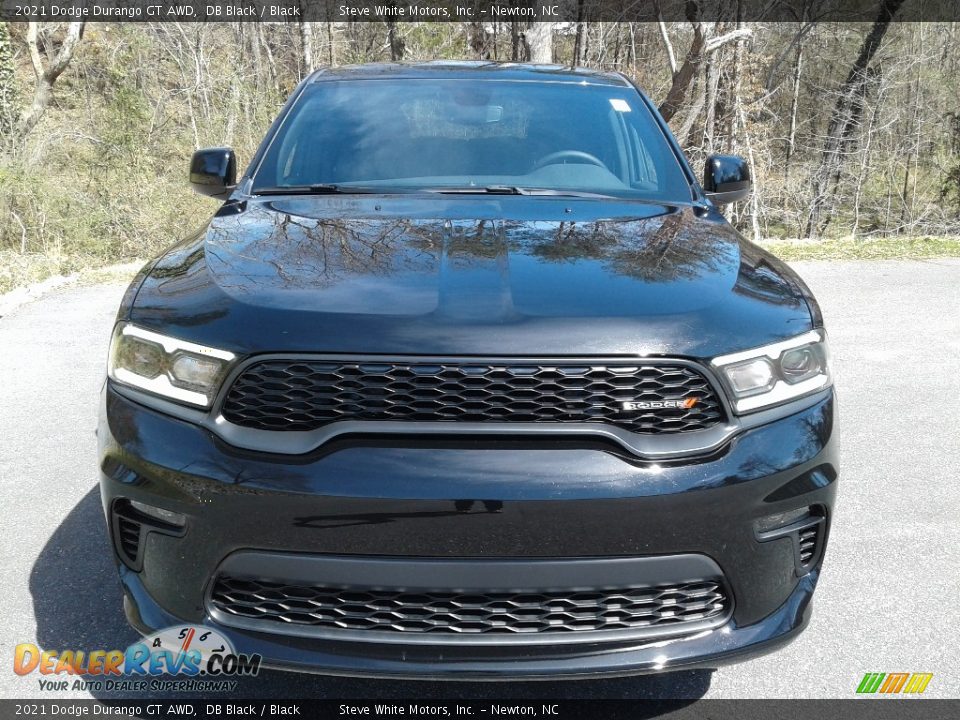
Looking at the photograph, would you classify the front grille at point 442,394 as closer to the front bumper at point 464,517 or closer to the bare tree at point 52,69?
the front bumper at point 464,517

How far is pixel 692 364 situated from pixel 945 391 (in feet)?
13.0

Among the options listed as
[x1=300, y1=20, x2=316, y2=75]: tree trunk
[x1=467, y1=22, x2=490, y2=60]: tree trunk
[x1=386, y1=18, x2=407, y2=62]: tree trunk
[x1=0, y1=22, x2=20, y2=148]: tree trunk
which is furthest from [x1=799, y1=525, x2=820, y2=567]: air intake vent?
[x1=386, y1=18, x2=407, y2=62]: tree trunk

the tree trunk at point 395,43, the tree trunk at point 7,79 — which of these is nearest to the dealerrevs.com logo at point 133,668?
the tree trunk at point 7,79

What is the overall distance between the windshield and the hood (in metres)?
0.54

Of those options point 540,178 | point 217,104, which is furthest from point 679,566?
point 217,104

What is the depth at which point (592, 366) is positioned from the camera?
2.04 metres

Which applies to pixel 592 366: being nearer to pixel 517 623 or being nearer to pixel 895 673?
pixel 517 623

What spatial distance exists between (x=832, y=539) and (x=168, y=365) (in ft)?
8.54

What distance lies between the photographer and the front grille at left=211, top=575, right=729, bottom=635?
2.01 metres

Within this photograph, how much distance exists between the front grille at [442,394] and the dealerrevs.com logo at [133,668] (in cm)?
59

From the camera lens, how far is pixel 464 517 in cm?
194

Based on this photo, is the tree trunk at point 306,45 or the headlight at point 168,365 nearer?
the headlight at point 168,365

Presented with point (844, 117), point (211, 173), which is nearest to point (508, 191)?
point (211, 173)

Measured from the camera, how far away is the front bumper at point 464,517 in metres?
1.95
